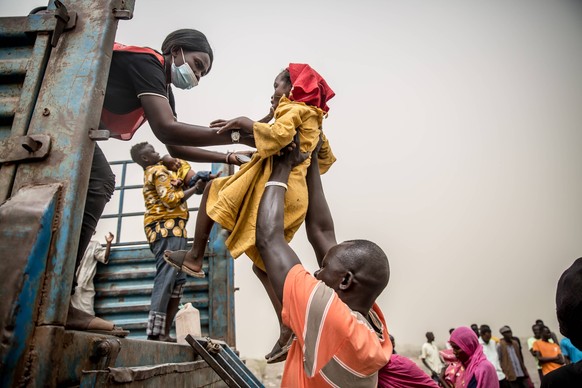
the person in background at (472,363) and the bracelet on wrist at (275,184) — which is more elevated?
the bracelet on wrist at (275,184)

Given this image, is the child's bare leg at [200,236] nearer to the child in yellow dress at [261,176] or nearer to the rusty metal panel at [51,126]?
the child in yellow dress at [261,176]

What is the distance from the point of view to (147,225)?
3.94 metres

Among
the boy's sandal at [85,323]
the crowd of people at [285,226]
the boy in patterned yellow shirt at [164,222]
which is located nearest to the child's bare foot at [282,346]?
the crowd of people at [285,226]

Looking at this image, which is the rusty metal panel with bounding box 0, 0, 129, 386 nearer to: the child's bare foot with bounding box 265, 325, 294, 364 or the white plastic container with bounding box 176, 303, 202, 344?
the child's bare foot with bounding box 265, 325, 294, 364

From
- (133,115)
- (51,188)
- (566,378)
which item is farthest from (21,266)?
(566,378)

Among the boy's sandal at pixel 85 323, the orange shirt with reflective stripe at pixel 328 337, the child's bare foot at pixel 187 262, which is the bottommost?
the orange shirt with reflective stripe at pixel 328 337

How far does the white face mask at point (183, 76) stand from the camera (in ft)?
8.49

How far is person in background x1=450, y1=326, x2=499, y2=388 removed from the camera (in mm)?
3469

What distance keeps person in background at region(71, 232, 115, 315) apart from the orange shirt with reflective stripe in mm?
3186

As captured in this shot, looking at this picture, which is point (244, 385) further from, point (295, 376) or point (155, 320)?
point (155, 320)

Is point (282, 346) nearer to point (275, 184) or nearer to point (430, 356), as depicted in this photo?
point (275, 184)

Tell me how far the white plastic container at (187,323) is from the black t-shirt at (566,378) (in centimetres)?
274

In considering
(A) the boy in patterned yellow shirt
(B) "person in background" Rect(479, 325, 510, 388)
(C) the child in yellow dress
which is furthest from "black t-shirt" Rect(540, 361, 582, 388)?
(B) "person in background" Rect(479, 325, 510, 388)

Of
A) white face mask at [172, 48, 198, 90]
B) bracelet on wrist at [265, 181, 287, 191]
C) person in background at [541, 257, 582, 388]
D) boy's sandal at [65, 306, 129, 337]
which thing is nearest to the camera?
person in background at [541, 257, 582, 388]
